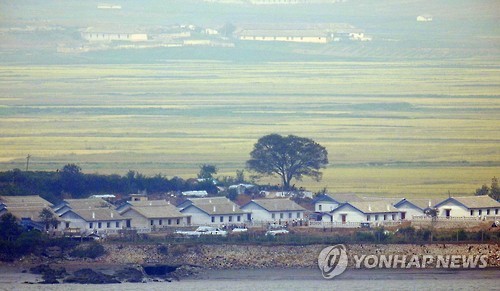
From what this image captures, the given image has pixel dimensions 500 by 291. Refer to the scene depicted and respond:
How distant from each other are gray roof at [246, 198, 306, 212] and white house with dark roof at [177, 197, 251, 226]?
482 mm

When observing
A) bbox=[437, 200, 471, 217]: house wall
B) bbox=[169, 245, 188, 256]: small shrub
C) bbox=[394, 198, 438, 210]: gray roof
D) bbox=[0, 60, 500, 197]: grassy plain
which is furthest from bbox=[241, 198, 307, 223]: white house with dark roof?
bbox=[0, 60, 500, 197]: grassy plain

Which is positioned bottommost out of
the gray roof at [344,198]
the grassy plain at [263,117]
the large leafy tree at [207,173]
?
the gray roof at [344,198]

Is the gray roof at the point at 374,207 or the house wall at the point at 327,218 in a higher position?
the gray roof at the point at 374,207

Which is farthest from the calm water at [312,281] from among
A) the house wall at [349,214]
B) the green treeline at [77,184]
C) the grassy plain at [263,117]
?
the grassy plain at [263,117]

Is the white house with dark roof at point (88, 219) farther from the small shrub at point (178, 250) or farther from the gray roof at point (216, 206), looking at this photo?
the small shrub at point (178, 250)

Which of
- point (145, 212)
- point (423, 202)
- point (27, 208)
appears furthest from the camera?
point (423, 202)

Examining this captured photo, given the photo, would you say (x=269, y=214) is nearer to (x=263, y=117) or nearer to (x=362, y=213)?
(x=362, y=213)

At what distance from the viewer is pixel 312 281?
3475 centimetres

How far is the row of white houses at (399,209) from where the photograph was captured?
136 ft

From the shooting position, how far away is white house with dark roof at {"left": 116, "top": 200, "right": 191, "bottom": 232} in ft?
132

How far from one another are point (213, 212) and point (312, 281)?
22.7ft

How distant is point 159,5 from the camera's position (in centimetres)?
13300

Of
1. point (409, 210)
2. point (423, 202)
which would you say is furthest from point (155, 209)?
point (423, 202)

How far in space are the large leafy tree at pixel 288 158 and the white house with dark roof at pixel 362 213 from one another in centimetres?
496
